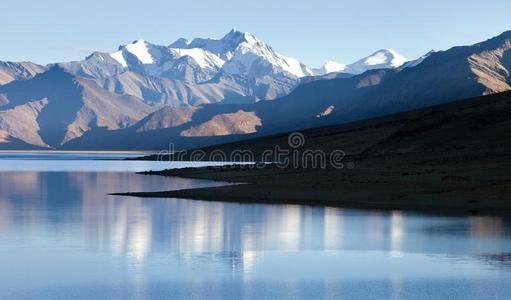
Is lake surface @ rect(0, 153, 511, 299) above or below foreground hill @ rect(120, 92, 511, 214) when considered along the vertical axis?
below

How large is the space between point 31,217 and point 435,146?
105 meters

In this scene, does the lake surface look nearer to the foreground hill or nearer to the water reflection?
the water reflection

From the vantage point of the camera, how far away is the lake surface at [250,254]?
40031 mm

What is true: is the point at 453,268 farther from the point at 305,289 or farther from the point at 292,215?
the point at 292,215

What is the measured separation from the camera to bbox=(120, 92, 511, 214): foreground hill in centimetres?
8450

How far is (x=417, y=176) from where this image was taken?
355 ft

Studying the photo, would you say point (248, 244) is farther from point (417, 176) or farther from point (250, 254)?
point (417, 176)

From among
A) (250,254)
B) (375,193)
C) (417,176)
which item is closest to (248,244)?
(250,254)

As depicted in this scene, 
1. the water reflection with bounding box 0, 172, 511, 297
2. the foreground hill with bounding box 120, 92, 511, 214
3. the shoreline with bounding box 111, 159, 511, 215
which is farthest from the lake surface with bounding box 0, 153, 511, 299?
the foreground hill with bounding box 120, 92, 511, 214

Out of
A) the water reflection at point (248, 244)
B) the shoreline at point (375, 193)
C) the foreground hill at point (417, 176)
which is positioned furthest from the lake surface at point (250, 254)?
the foreground hill at point (417, 176)

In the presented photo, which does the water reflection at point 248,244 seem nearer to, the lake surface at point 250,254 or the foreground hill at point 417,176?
the lake surface at point 250,254

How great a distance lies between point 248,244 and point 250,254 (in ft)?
15.1

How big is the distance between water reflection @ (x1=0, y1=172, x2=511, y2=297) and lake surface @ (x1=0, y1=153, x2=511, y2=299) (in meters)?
0.07

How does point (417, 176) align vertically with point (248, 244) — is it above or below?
above
